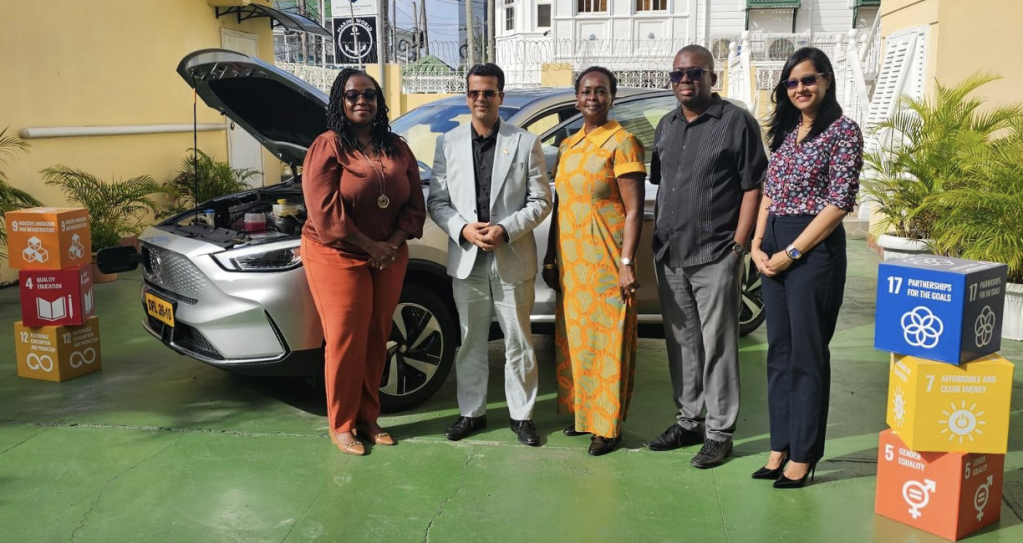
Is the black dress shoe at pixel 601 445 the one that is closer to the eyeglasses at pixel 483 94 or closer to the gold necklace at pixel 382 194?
the gold necklace at pixel 382 194

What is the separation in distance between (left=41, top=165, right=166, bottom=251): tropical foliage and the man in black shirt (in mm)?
6358

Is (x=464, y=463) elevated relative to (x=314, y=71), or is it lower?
lower

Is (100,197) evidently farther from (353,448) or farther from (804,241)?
(804,241)

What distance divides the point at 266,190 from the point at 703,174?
9.55 feet

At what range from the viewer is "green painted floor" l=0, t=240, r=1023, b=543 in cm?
346

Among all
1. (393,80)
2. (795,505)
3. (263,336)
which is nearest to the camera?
(795,505)

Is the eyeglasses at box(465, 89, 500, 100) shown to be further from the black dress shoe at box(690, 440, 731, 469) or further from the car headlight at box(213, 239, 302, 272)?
the black dress shoe at box(690, 440, 731, 469)

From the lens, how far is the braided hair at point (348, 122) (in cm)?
407

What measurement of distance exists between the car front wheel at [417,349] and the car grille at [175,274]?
1.01 meters

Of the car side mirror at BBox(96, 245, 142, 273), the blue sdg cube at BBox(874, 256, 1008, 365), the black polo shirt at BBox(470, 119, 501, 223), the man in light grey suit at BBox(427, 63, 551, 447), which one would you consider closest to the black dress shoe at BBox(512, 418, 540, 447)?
the man in light grey suit at BBox(427, 63, 551, 447)

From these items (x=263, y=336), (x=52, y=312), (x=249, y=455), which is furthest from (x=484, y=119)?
(x=52, y=312)

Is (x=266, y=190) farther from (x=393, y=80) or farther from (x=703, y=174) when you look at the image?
(x=393, y=80)

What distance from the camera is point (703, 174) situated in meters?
3.84

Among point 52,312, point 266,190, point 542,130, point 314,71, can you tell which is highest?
point 314,71
